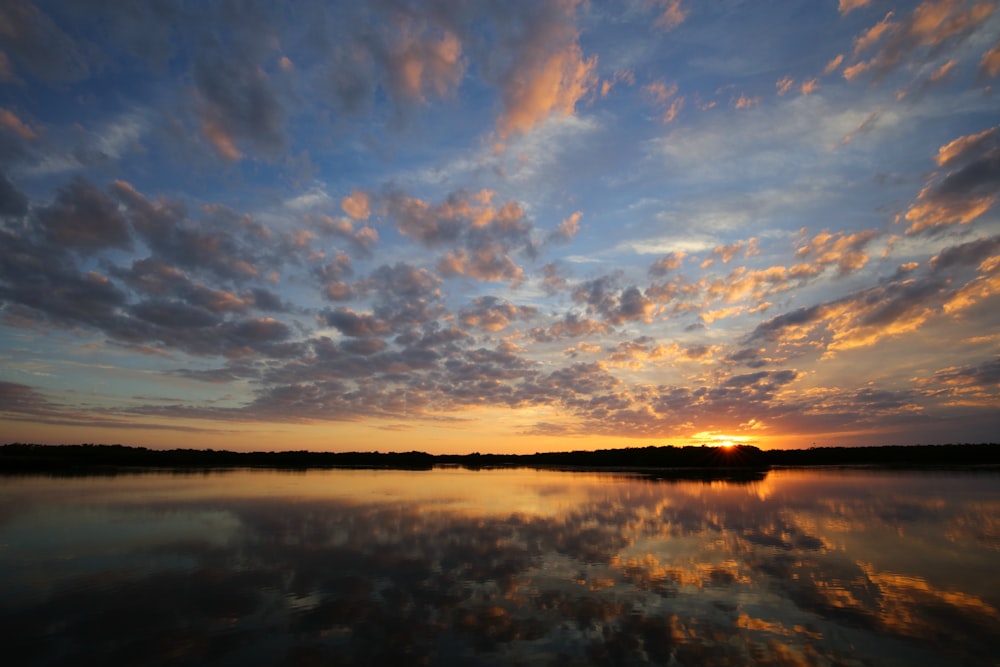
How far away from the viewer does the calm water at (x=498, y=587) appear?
1147 centimetres

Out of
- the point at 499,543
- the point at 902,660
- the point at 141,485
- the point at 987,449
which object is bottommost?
the point at 902,660

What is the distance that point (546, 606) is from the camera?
14430 mm

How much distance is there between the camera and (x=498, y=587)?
16.3 m

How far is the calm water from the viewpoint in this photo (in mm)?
11469

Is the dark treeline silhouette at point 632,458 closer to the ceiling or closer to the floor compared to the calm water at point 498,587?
closer to the ceiling

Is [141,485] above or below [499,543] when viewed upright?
above

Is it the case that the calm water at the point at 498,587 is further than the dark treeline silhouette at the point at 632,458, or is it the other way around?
the dark treeline silhouette at the point at 632,458

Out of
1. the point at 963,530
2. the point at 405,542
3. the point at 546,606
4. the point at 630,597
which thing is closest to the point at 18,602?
the point at 405,542

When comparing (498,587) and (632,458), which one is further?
(632,458)

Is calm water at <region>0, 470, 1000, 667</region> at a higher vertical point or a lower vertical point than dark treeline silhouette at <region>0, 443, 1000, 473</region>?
lower

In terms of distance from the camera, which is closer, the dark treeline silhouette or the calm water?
the calm water

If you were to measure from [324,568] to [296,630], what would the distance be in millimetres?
6701

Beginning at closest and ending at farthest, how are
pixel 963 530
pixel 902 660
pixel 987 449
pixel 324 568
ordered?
pixel 902 660
pixel 324 568
pixel 963 530
pixel 987 449

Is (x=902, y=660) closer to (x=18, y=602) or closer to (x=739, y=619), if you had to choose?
(x=739, y=619)
